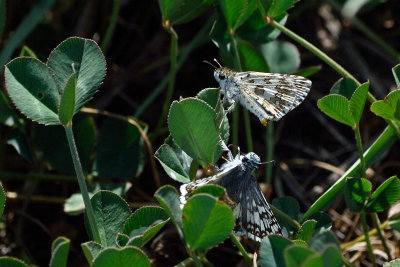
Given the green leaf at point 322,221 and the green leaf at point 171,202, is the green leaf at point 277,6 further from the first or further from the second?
the green leaf at point 171,202

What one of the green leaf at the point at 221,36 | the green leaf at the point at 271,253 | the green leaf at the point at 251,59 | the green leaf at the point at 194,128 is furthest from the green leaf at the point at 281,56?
the green leaf at the point at 271,253

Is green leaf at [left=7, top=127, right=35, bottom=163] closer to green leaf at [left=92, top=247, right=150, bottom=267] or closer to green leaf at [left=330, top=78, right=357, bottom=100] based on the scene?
green leaf at [left=92, top=247, right=150, bottom=267]

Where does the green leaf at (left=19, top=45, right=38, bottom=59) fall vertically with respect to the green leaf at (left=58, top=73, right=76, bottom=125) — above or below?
above

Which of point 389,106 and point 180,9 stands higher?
point 180,9

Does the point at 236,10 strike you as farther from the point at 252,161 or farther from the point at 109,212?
the point at 109,212

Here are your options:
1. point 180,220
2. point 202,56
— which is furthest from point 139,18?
point 180,220

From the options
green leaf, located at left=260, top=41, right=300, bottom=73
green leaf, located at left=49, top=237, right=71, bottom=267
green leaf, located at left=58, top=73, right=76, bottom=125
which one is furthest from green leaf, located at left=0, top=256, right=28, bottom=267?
green leaf, located at left=260, top=41, right=300, bottom=73

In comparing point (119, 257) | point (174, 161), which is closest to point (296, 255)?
point (119, 257)

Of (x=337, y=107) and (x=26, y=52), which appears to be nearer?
(x=337, y=107)
